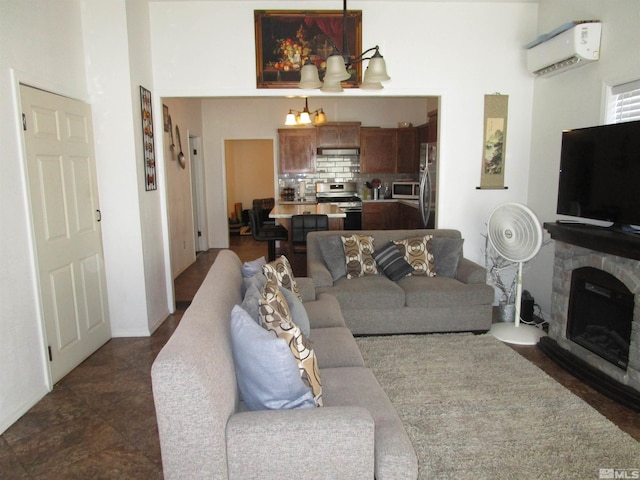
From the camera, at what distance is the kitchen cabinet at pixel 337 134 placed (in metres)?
8.00

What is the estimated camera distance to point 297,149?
26.5ft

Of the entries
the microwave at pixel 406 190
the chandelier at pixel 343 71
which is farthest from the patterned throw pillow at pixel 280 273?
the microwave at pixel 406 190

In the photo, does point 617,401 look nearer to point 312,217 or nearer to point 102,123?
point 312,217

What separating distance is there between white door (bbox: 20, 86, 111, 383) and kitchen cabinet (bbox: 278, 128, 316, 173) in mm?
4600

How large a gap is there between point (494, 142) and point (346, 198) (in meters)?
3.79

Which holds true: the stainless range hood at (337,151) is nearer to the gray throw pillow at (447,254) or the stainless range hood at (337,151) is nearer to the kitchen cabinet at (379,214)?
the kitchen cabinet at (379,214)

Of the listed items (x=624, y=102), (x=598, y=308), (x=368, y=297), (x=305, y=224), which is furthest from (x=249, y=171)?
(x=598, y=308)

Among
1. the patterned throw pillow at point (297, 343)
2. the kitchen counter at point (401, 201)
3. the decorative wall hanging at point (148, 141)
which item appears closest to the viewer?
the patterned throw pillow at point (297, 343)

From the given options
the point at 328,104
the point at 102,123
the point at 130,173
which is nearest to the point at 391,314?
the point at 130,173

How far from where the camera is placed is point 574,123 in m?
3.74

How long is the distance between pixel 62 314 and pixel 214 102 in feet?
18.5

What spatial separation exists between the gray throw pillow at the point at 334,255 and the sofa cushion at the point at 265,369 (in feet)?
7.80

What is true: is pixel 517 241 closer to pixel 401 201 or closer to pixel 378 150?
pixel 401 201

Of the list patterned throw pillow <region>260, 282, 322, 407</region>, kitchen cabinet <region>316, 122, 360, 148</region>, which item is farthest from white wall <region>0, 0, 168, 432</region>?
kitchen cabinet <region>316, 122, 360, 148</region>
